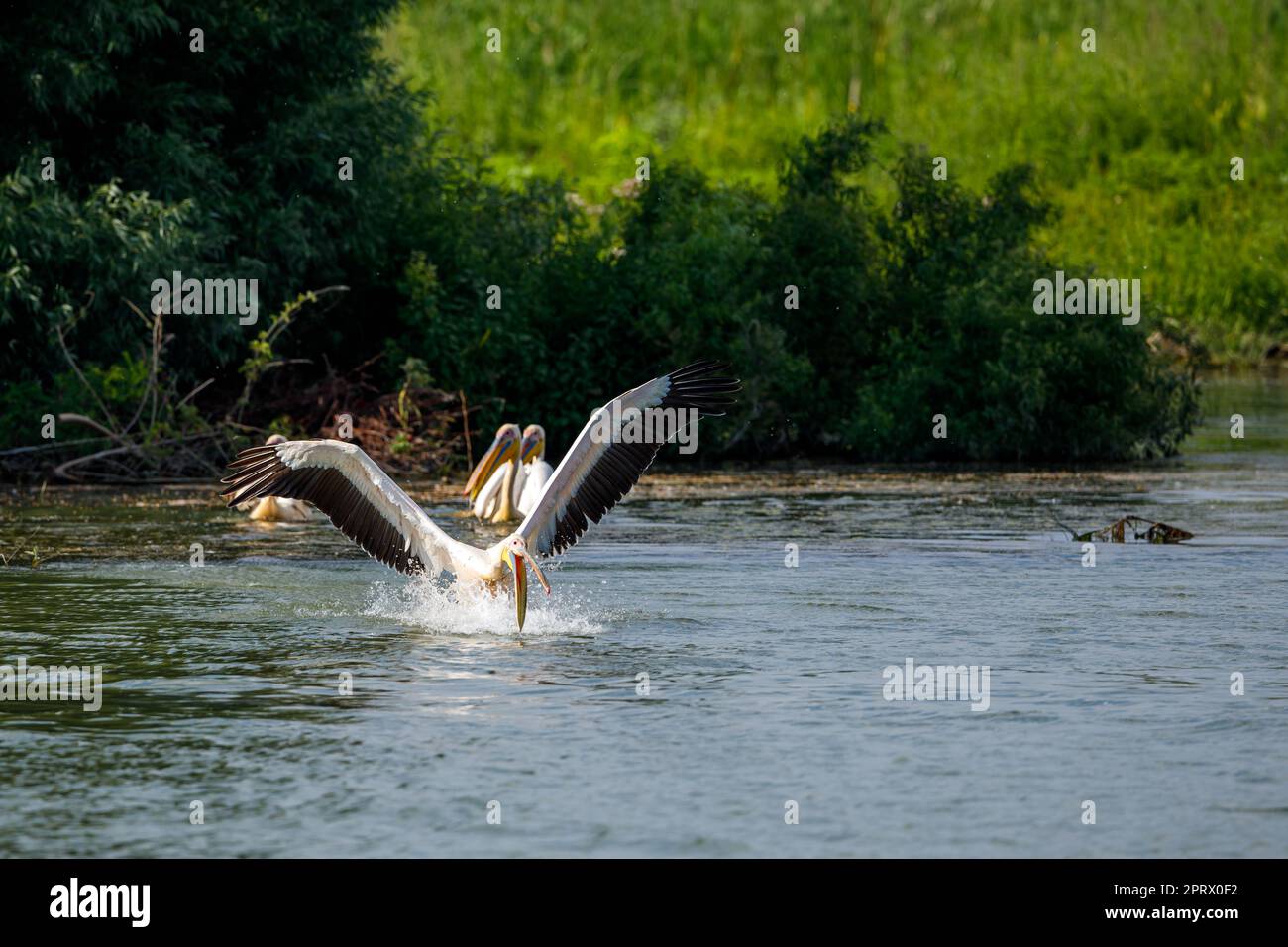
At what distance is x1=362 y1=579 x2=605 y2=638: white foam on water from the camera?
11.6 metres

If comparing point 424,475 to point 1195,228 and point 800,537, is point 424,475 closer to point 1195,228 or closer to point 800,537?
point 800,537

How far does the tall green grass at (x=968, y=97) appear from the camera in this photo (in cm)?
3775

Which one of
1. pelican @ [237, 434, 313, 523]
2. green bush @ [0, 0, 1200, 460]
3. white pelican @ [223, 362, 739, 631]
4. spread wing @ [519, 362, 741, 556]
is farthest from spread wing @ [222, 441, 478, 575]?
green bush @ [0, 0, 1200, 460]

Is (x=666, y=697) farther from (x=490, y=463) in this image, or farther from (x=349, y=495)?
(x=490, y=463)

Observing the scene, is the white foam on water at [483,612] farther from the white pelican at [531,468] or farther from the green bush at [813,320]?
the green bush at [813,320]

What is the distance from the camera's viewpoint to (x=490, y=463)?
16562mm

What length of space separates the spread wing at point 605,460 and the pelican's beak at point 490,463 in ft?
13.6

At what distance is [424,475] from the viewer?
795 inches

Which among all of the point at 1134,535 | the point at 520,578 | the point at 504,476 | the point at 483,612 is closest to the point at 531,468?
the point at 504,476

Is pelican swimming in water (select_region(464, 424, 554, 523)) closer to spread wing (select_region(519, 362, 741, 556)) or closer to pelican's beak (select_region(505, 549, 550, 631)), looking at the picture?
spread wing (select_region(519, 362, 741, 556))

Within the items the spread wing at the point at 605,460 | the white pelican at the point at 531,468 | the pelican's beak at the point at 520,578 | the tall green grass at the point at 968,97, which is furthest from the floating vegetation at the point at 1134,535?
the tall green grass at the point at 968,97
